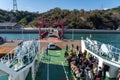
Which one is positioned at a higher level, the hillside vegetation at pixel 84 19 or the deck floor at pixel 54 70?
the hillside vegetation at pixel 84 19

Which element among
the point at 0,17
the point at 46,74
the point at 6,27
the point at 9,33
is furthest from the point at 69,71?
the point at 0,17

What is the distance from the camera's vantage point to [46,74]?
2272 centimetres

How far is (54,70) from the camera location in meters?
24.2

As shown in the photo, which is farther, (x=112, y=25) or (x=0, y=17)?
(x=0, y=17)

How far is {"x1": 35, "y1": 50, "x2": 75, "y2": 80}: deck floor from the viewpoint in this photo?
70.8 feet

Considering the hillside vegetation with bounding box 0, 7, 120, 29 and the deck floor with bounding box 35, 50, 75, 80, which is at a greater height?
the hillside vegetation with bounding box 0, 7, 120, 29

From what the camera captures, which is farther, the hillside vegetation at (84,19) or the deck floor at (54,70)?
the hillside vegetation at (84,19)

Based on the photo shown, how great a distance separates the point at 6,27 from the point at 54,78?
321 ft

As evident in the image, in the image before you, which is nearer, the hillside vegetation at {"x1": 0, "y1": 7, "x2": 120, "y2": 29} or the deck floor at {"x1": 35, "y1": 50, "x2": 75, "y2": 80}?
the deck floor at {"x1": 35, "y1": 50, "x2": 75, "y2": 80}

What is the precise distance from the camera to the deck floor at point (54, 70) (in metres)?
21.6

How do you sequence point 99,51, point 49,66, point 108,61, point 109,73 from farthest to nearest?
point 49,66, point 99,51, point 109,73, point 108,61

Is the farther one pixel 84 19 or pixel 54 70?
pixel 84 19

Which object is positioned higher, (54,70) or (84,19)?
(84,19)

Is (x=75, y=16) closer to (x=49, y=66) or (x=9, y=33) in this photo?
(x=9, y=33)
